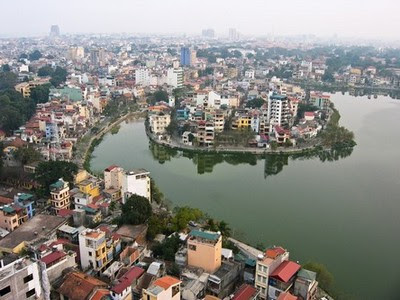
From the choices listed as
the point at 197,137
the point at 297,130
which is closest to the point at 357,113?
the point at 297,130

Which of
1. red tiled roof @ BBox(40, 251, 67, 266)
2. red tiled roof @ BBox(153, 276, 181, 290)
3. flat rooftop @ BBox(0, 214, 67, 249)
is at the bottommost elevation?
flat rooftop @ BBox(0, 214, 67, 249)

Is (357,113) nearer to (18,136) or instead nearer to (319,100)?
(319,100)

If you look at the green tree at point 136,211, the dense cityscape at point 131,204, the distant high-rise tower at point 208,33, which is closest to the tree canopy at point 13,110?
the dense cityscape at point 131,204

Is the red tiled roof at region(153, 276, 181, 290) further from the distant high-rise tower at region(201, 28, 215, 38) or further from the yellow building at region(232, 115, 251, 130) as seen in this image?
the distant high-rise tower at region(201, 28, 215, 38)

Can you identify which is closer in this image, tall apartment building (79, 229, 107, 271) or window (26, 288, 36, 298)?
window (26, 288, 36, 298)

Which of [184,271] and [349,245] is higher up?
[184,271]

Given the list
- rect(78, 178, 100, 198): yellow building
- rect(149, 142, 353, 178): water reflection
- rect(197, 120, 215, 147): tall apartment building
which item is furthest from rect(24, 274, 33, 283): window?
rect(197, 120, 215, 147): tall apartment building

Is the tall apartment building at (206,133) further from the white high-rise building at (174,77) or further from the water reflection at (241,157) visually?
the white high-rise building at (174,77)
